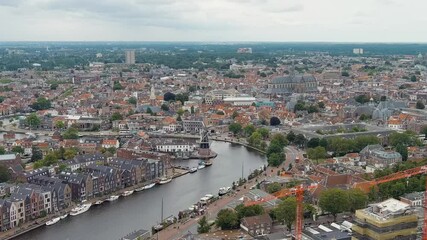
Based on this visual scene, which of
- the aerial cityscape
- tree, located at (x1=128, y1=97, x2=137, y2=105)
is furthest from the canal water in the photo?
tree, located at (x1=128, y1=97, x2=137, y2=105)

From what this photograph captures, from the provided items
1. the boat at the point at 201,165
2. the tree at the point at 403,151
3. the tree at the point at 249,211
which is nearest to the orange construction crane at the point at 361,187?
the tree at the point at 249,211

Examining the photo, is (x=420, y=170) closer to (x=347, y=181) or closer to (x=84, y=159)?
(x=347, y=181)

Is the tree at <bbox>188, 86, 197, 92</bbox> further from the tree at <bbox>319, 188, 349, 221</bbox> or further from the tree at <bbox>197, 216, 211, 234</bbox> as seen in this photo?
the tree at <bbox>197, 216, 211, 234</bbox>

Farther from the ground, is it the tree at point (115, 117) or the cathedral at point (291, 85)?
the cathedral at point (291, 85)

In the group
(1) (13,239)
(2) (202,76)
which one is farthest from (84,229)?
(2) (202,76)

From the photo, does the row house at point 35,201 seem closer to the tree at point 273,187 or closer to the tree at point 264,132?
the tree at point 273,187
